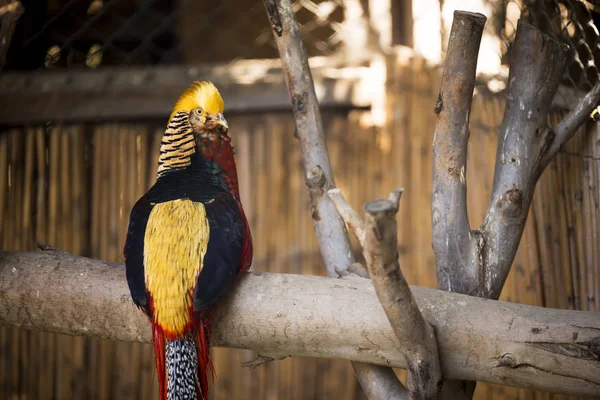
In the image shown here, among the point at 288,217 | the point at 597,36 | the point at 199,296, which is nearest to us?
the point at 199,296

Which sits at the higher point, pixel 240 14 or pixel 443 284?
pixel 240 14

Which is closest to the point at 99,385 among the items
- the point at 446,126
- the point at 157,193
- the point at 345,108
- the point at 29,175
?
the point at 29,175

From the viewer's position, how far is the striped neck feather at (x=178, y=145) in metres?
2.00

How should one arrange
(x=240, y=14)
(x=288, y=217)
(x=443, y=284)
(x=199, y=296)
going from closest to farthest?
(x=199, y=296) < (x=443, y=284) < (x=288, y=217) < (x=240, y=14)

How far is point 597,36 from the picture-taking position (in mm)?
2480

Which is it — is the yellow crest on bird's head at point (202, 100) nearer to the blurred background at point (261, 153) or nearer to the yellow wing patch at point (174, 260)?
the yellow wing patch at point (174, 260)

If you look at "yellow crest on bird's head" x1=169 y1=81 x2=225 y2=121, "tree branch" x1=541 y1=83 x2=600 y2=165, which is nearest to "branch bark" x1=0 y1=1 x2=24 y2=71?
"yellow crest on bird's head" x1=169 y1=81 x2=225 y2=121

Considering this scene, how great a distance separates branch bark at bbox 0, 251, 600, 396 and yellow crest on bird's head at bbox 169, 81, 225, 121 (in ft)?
1.60

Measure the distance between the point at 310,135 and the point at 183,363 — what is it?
78 cm

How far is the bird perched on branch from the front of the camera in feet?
5.65

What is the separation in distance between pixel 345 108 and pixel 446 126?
3.37 ft

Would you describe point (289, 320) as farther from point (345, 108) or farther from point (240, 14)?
point (240, 14)

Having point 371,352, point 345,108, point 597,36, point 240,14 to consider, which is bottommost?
point 371,352

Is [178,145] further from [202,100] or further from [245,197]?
[245,197]
